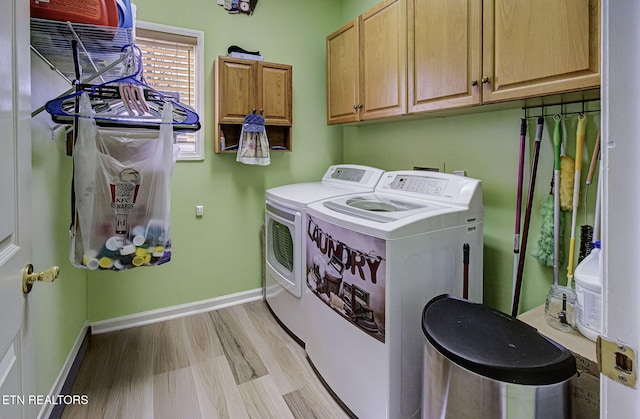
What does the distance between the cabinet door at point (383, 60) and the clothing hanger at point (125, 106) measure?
1223 mm

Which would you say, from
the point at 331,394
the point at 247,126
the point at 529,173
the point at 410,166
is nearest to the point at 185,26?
the point at 247,126

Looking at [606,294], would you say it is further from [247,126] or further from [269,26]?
[269,26]

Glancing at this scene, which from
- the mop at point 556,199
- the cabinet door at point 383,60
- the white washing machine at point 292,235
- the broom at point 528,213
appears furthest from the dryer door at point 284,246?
the mop at point 556,199

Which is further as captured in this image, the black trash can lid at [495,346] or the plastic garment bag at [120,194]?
the plastic garment bag at [120,194]

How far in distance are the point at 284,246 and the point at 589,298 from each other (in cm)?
172

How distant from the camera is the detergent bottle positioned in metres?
1.11

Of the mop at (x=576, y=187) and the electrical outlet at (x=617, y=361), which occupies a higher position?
the mop at (x=576, y=187)

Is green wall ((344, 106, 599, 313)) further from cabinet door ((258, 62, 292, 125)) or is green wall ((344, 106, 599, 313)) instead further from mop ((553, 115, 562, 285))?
cabinet door ((258, 62, 292, 125))

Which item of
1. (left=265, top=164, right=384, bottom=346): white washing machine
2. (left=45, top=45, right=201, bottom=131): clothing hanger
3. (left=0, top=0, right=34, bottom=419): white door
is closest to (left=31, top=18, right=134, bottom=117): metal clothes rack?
(left=45, top=45, right=201, bottom=131): clothing hanger

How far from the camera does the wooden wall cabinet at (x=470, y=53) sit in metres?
1.17

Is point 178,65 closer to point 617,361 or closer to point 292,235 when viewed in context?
point 292,235

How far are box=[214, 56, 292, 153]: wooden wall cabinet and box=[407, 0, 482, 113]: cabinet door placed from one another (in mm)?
1121

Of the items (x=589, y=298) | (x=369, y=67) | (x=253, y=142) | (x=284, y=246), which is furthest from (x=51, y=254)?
(x=589, y=298)

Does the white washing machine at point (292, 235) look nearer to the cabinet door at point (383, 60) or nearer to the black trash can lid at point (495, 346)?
the cabinet door at point (383, 60)
